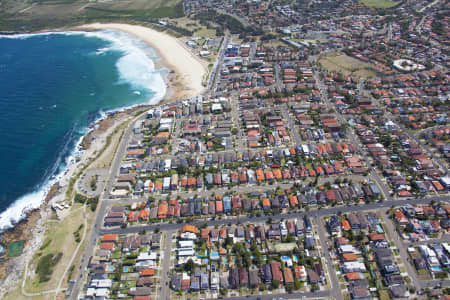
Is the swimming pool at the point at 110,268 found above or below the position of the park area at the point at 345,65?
below

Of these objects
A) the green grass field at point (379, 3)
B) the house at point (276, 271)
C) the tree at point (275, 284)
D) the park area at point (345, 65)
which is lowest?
the tree at point (275, 284)

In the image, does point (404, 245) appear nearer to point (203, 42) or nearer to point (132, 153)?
point (132, 153)

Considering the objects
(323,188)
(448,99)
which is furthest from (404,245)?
(448,99)

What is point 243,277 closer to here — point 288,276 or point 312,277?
point 288,276

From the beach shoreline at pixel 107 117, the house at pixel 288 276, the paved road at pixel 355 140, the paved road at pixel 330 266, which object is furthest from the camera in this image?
the paved road at pixel 355 140

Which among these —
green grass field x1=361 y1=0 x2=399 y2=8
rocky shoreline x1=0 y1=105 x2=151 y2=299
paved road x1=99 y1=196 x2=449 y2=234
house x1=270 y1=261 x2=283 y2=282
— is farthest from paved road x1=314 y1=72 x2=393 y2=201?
green grass field x1=361 y1=0 x2=399 y2=8

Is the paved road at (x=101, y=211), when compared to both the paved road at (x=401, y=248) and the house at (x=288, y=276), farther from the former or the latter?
the paved road at (x=401, y=248)

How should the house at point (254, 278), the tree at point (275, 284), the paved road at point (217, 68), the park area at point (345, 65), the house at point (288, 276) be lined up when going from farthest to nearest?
1. the park area at point (345, 65)
2. the paved road at point (217, 68)
3. the house at point (254, 278)
4. the house at point (288, 276)
5. the tree at point (275, 284)

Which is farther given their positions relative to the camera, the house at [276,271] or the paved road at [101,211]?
the paved road at [101,211]

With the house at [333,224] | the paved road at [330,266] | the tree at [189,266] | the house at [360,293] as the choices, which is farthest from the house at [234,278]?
the house at [333,224]
